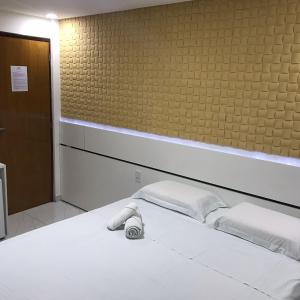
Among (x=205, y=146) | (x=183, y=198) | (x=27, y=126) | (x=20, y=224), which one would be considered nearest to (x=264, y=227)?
(x=183, y=198)

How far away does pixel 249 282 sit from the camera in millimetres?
1815

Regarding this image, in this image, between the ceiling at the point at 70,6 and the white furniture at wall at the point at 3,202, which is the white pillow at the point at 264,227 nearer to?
the ceiling at the point at 70,6

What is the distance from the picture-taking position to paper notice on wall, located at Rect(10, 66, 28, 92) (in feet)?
12.2

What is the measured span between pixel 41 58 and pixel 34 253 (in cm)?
259

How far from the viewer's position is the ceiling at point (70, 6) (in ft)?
9.71

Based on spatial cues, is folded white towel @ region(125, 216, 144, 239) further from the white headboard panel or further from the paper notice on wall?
the paper notice on wall

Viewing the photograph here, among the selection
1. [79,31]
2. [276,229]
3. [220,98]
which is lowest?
[276,229]

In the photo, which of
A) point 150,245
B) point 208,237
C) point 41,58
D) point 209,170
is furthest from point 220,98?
point 41,58

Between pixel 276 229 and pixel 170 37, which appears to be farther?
pixel 170 37

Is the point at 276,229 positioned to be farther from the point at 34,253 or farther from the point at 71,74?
the point at 71,74

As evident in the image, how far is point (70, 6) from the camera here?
3.16m

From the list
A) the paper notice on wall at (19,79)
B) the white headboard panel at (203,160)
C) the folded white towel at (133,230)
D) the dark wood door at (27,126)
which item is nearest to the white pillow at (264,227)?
the white headboard panel at (203,160)

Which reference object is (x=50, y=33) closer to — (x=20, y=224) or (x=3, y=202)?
(x=3, y=202)

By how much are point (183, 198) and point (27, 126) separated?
7.23 feet
